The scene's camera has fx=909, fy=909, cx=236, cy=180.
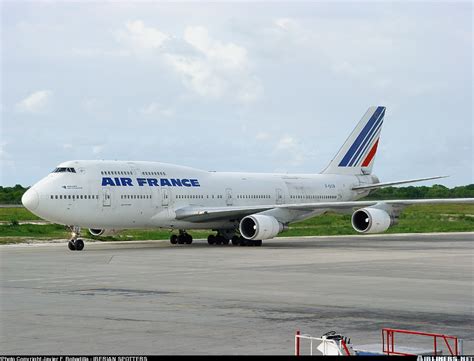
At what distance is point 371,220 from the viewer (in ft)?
125

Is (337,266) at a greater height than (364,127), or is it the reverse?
(364,127)

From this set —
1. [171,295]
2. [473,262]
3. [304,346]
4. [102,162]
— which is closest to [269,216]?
[102,162]

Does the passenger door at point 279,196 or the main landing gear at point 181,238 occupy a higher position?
the passenger door at point 279,196

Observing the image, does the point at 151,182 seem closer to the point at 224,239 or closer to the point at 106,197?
the point at 106,197

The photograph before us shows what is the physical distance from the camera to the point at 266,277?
23453 mm

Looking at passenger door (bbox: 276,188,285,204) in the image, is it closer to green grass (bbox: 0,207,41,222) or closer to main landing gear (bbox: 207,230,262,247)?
main landing gear (bbox: 207,230,262,247)

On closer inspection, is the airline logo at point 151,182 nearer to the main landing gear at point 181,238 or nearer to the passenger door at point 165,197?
the passenger door at point 165,197

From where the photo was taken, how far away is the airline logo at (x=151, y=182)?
36.6 metres

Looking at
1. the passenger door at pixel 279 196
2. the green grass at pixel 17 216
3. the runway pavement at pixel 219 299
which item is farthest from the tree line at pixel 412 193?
the runway pavement at pixel 219 299

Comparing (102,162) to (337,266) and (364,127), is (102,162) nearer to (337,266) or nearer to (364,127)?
(337,266)

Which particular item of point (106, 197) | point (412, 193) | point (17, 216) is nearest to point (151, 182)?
point (106, 197)

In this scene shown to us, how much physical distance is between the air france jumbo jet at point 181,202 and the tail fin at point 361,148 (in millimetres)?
3495

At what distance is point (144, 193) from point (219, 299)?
19651 mm

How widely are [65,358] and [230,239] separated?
103 ft
